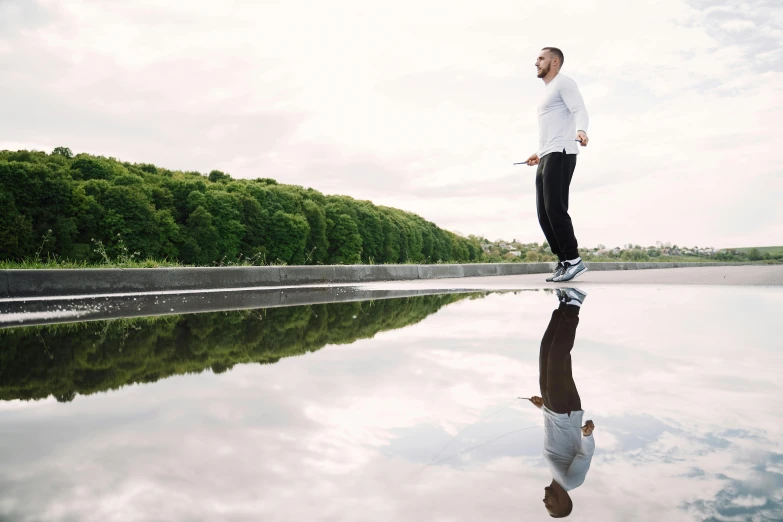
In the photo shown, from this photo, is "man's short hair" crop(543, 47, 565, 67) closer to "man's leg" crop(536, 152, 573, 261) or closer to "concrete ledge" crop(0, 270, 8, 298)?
"man's leg" crop(536, 152, 573, 261)

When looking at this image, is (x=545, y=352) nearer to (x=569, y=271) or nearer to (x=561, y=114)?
(x=561, y=114)

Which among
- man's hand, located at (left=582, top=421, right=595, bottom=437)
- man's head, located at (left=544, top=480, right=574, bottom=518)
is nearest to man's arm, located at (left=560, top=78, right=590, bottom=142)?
man's hand, located at (left=582, top=421, right=595, bottom=437)

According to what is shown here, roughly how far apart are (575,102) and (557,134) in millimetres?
442

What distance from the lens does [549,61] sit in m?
8.38

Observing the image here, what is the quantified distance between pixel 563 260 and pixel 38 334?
710 centimetres

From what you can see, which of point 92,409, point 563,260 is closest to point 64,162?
point 563,260

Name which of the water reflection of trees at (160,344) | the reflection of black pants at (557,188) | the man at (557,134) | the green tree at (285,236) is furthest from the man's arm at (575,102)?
the green tree at (285,236)

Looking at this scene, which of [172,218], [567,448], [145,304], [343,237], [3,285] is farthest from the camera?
[343,237]

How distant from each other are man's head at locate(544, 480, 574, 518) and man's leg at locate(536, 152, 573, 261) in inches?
286

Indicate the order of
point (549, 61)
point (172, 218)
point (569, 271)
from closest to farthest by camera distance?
1. point (549, 61)
2. point (569, 271)
3. point (172, 218)

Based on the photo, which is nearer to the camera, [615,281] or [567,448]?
[567,448]

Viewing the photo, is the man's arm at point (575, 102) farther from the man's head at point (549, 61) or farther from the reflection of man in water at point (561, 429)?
the reflection of man in water at point (561, 429)

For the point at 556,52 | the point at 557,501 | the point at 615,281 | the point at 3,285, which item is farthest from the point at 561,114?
the point at 557,501

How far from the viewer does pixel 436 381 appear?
2504 mm
